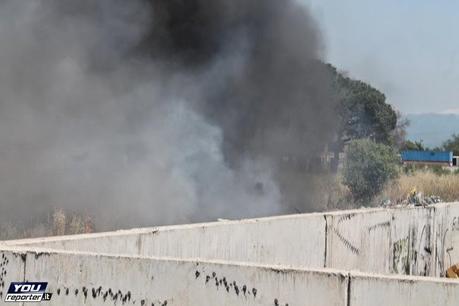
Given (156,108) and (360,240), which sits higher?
(156,108)

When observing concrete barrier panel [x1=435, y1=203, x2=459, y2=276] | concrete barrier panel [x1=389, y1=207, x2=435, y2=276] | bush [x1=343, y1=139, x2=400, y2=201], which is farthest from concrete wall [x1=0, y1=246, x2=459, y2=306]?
bush [x1=343, y1=139, x2=400, y2=201]

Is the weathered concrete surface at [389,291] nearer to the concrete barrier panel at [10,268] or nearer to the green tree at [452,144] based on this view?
the concrete barrier panel at [10,268]

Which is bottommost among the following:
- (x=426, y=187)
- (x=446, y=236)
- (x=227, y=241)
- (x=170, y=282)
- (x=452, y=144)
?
(x=170, y=282)

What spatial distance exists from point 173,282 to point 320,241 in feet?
12.4

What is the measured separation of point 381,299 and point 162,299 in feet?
4.45

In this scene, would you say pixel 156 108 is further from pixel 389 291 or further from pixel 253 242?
pixel 389 291

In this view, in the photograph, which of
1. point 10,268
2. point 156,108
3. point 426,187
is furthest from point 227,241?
point 426,187

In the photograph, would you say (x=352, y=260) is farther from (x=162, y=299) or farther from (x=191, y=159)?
(x=191, y=159)

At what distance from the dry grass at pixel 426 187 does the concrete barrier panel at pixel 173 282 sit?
15.0 meters

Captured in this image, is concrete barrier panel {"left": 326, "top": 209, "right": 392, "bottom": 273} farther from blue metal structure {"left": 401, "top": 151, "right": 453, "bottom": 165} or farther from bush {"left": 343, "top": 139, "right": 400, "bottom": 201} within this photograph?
blue metal structure {"left": 401, "top": 151, "right": 453, "bottom": 165}

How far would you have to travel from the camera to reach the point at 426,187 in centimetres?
2162

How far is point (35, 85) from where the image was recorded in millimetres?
10938

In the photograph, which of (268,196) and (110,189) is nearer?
(110,189)

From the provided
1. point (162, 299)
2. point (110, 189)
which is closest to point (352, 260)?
point (162, 299)
